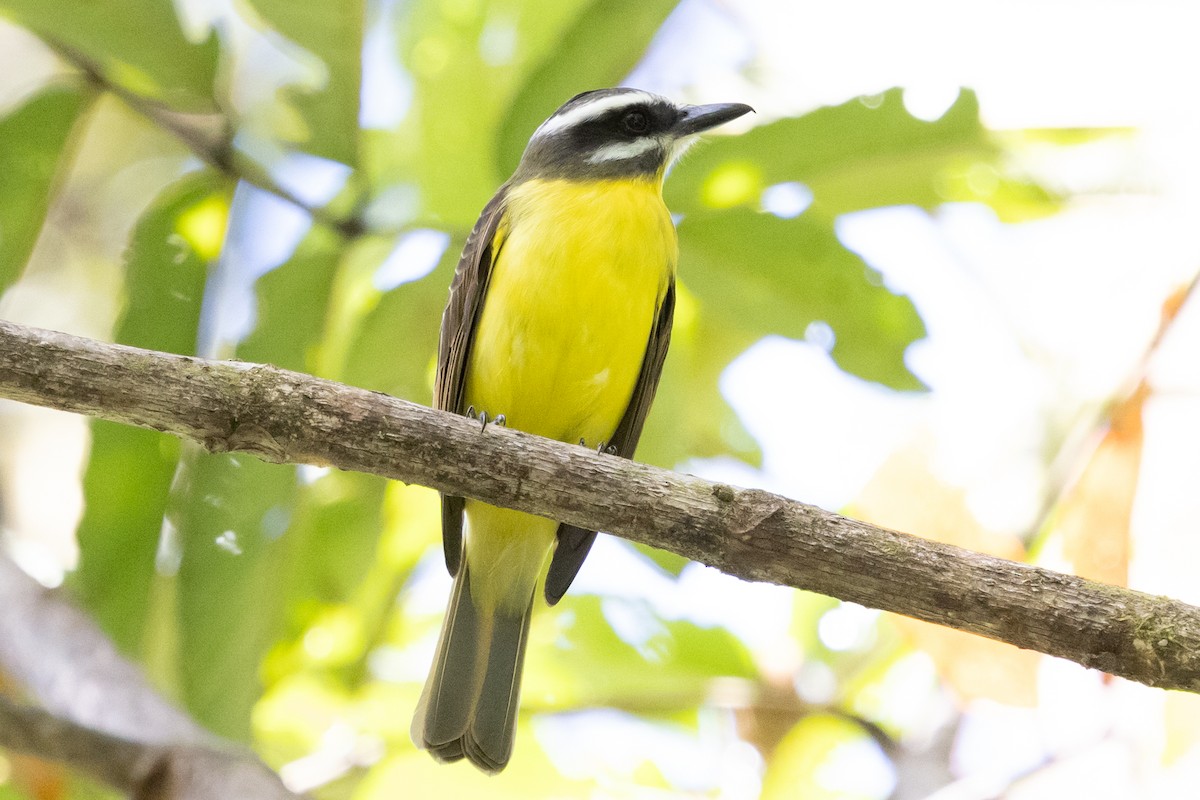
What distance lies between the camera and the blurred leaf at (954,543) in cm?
369

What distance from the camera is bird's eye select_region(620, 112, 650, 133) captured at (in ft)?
14.3

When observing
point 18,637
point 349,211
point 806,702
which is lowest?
point 18,637

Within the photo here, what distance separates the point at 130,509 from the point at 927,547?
2.04 metres

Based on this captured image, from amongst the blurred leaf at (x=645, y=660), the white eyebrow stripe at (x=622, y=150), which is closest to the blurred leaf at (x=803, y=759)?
the blurred leaf at (x=645, y=660)

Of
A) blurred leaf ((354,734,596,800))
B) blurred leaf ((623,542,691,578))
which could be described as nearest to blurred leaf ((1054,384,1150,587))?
blurred leaf ((623,542,691,578))

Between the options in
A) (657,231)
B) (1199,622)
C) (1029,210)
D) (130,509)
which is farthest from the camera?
(657,231)

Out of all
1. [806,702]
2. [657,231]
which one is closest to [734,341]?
[657,231]

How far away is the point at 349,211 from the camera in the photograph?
3307 millimetres

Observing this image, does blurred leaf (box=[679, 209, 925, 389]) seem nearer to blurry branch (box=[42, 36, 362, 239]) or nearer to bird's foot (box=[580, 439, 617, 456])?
bird's foot (box=[580, 439, 617, 456])

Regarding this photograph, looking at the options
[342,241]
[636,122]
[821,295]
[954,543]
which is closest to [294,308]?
[342,241]

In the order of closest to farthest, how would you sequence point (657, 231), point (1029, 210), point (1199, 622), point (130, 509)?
1. point (1199, 622)
2. point (130, 509)
3. point (1029, 210)
4. point (657, 231)

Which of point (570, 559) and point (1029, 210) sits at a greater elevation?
Answer: point (1029, 210)

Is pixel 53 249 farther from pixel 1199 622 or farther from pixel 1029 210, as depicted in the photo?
pixel 1199 622

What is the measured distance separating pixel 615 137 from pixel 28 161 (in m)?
2.10
